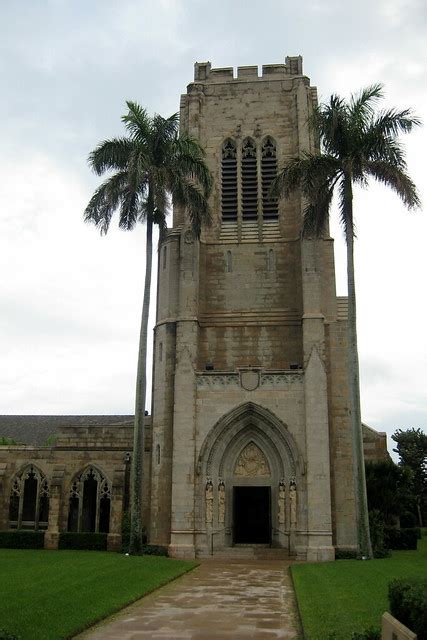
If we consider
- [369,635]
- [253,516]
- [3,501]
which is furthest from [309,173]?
[3,501]

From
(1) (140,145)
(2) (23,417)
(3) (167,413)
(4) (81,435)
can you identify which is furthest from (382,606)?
(2) (23,417)

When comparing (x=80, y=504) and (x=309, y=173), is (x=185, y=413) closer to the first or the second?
(x=80, y=504)

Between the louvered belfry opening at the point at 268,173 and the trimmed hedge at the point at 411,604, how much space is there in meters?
24.4

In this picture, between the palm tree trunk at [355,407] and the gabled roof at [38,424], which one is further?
the gabled roof at [38,424]

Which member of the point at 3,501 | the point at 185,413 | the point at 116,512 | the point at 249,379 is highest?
the point at 249,379

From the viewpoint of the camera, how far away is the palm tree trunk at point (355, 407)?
2284 cm

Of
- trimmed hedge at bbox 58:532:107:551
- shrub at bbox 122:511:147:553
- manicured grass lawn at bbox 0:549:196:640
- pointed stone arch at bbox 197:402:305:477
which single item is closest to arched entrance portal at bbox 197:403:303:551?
pointed stone arch at bbox 197:402:305:477

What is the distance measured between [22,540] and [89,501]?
451cm

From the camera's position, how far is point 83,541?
28375 millimetres

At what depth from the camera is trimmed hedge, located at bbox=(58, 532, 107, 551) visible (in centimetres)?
2817

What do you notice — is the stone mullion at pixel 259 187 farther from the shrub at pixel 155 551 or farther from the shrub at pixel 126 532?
the shrub at pixel 155 551

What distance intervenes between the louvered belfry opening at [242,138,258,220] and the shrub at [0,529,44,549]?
694 inches

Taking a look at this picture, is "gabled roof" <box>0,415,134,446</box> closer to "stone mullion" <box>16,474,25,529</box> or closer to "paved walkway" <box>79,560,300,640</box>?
"stone mullion" <box>16,474,25,529</box>

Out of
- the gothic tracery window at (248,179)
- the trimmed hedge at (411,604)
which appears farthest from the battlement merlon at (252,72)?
the trimmed hedge at (411,604)
